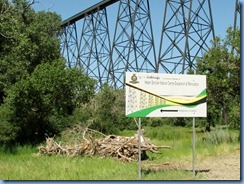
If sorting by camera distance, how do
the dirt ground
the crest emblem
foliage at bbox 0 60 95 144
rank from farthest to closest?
foliage at bbox 0 60 95 144, the dirt ground, the crest emblem

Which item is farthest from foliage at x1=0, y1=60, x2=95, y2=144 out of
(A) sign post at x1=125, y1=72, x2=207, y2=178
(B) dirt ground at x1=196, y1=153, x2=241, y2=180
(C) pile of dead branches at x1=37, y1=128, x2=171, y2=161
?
(A) sign post at x1=125, y1=72, x2=207, y2=178

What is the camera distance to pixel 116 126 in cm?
2098

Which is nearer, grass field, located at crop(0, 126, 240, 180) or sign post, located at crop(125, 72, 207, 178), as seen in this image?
sign post, located at crop(125, 72, 207, 178)

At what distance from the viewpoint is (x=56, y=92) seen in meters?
18.2

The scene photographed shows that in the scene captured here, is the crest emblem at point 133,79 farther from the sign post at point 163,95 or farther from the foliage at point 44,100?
the foliage at point 44,100

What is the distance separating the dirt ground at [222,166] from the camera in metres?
7.85

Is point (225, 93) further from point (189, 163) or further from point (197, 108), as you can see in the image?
point (197, 108)

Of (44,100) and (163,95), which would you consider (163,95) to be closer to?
(163,95)

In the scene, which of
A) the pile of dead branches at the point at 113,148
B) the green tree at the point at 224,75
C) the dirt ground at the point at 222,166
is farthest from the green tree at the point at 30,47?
the dirt ground at the point at 222,166

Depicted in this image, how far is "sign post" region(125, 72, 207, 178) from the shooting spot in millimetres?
7523

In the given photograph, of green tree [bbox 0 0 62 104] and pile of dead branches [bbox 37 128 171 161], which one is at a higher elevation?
green tree [bbox 0 0 62 104]

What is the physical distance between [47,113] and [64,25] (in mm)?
14560

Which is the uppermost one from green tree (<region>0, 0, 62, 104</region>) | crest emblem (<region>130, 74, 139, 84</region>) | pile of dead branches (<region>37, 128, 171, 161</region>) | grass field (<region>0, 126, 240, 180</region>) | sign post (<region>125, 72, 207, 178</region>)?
green tree (<region>0, 0, 62, 104</region>)

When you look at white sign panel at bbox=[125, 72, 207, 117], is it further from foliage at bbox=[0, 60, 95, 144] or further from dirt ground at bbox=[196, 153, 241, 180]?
foliage at bbox=[0, 60, 95, 144]
